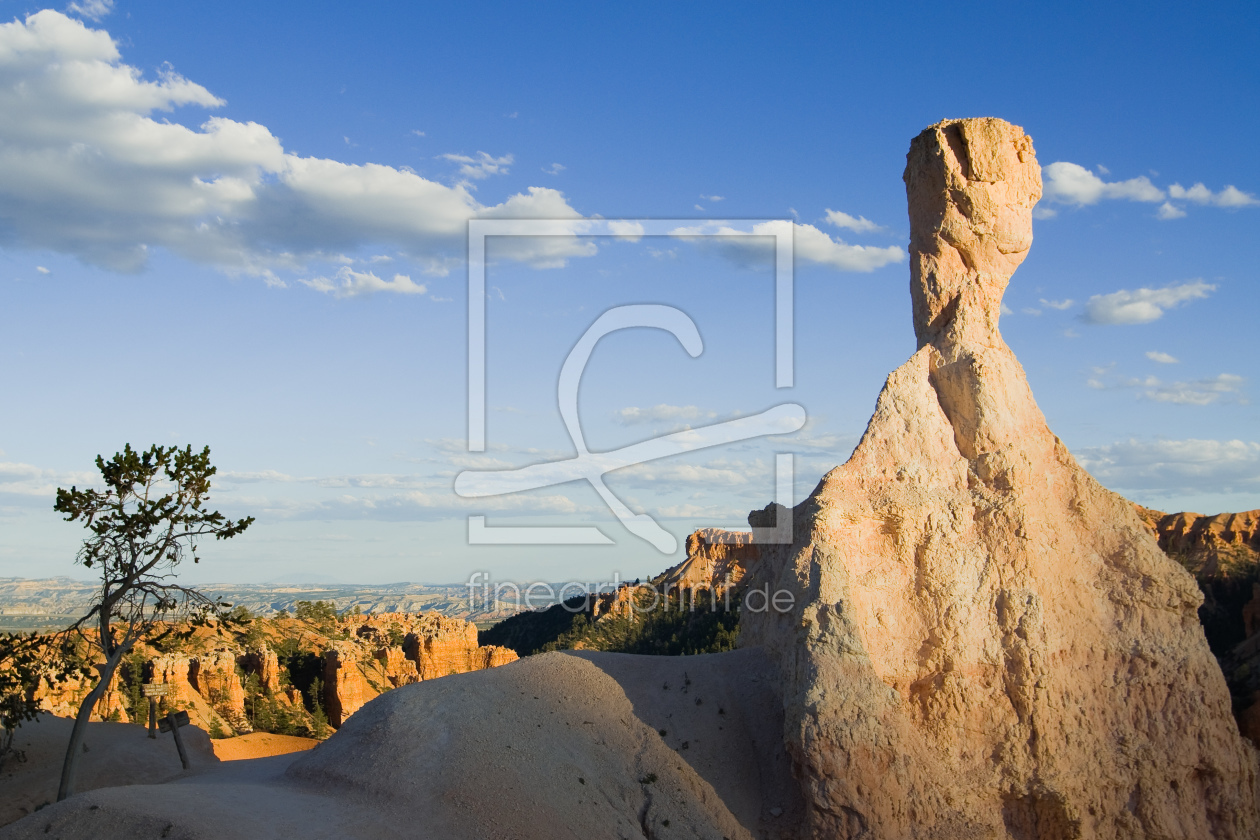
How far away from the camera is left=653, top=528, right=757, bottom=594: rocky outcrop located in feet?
193

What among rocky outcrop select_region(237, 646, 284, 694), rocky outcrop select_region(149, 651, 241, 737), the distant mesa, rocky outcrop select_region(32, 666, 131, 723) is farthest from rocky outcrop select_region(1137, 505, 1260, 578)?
rocky outcrop select_region(32, 666, 131, 723)

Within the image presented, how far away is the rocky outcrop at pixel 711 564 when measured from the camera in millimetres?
58744

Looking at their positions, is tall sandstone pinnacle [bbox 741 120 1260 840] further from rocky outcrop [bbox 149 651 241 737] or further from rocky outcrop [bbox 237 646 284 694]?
rocky outcrop [bbox 237 646 284 694]

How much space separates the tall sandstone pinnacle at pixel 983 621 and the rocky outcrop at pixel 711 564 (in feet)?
126

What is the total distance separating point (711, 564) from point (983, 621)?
47099 mm

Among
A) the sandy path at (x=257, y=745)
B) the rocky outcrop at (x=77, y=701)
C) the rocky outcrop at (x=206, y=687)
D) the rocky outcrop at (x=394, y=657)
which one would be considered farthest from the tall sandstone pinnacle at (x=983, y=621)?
the rocky outcrop at (x=394, y=657)

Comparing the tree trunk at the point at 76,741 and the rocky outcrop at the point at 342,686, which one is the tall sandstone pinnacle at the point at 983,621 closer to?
the tree trunk at the point at 76,741

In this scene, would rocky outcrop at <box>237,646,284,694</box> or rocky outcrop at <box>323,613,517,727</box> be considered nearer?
rocky outcrop at <box>323,613,517,727</box>

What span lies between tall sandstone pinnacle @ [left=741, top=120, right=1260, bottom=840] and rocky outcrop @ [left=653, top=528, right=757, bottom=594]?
38540 millimetres

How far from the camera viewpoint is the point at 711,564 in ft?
207

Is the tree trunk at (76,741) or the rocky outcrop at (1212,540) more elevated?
the rocky outcrop at (1212,540)

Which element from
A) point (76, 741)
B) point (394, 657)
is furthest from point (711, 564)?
point (76, 741)

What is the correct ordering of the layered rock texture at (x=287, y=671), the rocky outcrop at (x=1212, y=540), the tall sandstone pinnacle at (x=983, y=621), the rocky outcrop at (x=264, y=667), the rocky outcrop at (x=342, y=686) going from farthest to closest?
the rocky outcrop at (x=1212, y=540) < the rocky outcrop at (x=264, y=667) < the rocky outcrop at (x=342, y=686) < the layered rock texture at (x=287, y=671) < the tall sandstone pinnacle at (x=983, y=621)

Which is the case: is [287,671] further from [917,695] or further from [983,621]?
[983,621]
